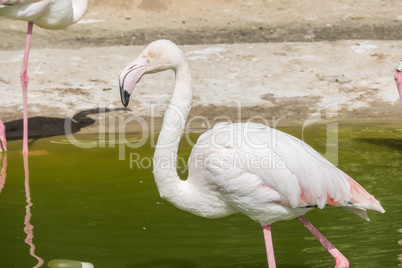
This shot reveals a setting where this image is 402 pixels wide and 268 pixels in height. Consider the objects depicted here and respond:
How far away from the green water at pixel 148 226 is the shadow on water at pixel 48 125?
3.79ft

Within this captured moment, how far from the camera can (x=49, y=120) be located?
762cm

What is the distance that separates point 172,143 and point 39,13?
3.64 meters

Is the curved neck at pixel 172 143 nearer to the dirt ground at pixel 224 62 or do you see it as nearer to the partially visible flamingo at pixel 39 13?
the partially visible flamingo at pixel 39 13

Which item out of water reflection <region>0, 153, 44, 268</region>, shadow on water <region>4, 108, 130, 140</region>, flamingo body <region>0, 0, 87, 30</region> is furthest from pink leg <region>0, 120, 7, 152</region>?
flamingo body <region>0, 0, 87, 30</region>

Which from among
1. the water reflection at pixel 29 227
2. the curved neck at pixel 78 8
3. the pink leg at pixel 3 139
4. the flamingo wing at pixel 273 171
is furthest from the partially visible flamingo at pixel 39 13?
the flamingo wing at pixel 273 171

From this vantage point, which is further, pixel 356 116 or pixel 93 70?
pixel 93 70

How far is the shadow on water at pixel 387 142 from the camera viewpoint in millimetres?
6383

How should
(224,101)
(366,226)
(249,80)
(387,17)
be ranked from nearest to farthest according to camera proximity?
(366,226), (224,101), (249,80), (387,17)

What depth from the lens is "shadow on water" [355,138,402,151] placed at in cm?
638

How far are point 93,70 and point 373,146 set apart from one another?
383 cm

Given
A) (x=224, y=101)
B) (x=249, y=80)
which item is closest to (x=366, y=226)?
(x=224, y=101)

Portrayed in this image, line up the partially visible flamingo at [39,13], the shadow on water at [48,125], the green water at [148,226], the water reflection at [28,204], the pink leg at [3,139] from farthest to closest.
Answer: the shadow on water at [48,125] < the partially visible flamingo at [39,13] < the pink leg at [3,139] < the water reflection at [28,204] < the green water at [148,226]

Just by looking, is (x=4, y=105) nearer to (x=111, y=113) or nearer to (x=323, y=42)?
(x=111, y=113)

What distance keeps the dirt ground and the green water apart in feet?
5.34
